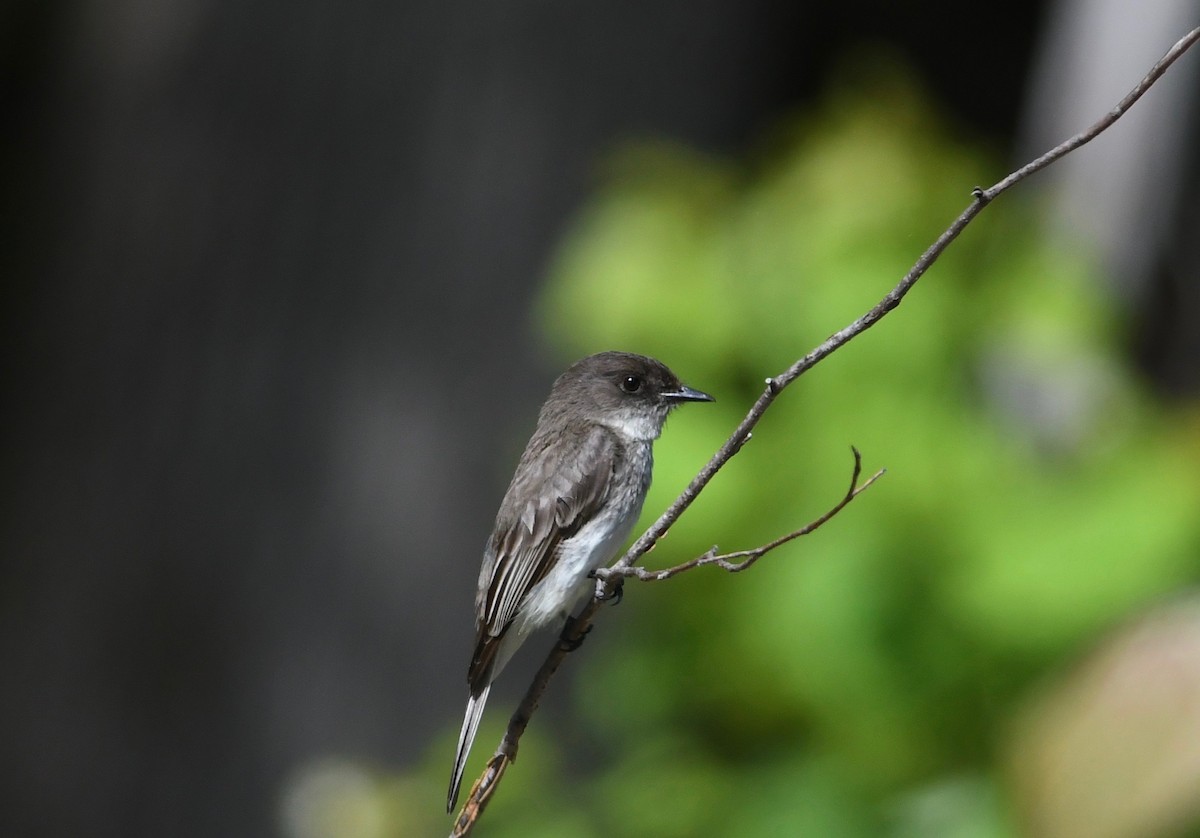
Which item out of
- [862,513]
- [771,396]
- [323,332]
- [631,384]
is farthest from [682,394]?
[323,332]

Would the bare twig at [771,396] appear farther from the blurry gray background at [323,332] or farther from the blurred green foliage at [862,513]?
the blurry gray background at [323,332]

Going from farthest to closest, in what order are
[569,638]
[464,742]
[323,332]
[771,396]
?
[323,332] < [464,742] < [569,638] < [771,396]

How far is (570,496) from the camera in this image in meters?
2.31

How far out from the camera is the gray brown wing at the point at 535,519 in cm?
200

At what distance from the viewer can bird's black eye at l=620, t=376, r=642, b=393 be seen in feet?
8.32

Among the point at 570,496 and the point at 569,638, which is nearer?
the point at 569,638

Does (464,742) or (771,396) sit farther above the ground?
(771,396)

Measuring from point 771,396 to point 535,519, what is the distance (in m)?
0.98

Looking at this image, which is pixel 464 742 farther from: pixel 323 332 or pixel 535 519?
pixel 323 332

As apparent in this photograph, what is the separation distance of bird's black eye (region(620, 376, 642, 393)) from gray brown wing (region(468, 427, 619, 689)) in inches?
3.7

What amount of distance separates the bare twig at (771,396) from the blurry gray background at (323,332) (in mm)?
3369

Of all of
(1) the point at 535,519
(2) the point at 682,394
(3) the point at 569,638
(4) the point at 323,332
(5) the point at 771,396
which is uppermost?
(5) the point at 771,396

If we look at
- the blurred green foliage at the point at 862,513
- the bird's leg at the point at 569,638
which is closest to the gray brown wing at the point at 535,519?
the bird's leg at the point at 569,638

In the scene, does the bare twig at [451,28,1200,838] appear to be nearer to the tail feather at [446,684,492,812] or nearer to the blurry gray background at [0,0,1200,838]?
the tail feather at [446,684,492,812]
